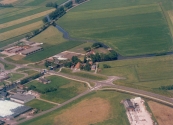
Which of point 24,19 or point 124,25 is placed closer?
point 124,25

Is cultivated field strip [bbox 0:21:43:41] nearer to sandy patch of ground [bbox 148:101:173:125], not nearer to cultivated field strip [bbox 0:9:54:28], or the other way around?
cultivated field strip [bbox 0:9:54:28]

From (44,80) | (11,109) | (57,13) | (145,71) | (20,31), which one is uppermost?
(57,13)

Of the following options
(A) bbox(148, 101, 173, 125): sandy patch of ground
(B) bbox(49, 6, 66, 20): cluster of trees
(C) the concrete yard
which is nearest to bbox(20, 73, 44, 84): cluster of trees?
(C) the concrete yard

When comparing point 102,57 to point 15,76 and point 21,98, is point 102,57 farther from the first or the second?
point 21,98

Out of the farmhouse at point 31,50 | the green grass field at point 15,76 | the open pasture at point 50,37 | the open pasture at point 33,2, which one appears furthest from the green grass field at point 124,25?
the green grass field at point 15,76

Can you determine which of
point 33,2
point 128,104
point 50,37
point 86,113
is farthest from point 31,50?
point 33,2
